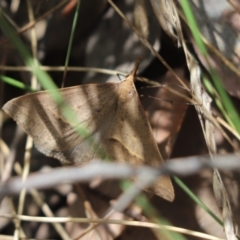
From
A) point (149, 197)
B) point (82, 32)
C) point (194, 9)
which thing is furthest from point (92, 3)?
point (149, 197)

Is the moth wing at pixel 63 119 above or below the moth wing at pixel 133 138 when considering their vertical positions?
above

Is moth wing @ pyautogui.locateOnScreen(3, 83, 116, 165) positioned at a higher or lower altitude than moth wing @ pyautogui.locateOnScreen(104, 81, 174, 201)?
higher

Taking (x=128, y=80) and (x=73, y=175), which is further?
(x=128, y=80)

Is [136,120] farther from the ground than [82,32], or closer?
closer

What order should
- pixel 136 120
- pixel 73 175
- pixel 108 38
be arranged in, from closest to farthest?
pixel 73 175 < pixel 136 120 < pixel 108 38

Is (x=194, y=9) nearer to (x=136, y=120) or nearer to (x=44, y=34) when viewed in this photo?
(x=136, y=120)

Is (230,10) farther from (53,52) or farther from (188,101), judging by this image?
(53,52)

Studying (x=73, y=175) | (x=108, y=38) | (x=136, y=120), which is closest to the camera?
(x=73, y=175)

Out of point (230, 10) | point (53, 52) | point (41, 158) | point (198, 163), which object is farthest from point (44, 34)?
point (198, 163)

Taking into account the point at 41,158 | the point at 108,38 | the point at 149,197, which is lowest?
the point at 149,197
